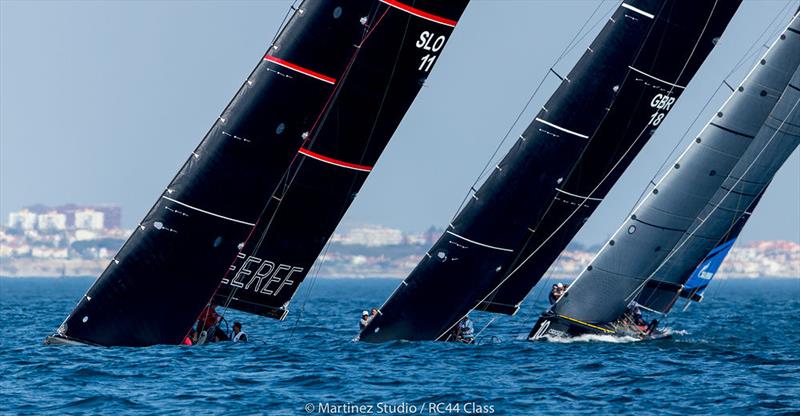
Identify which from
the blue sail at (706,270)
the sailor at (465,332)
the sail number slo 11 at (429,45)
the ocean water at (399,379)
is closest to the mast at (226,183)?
the ocean water at (399,379)

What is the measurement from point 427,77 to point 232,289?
533 cm

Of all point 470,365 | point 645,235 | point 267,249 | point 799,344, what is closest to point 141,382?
point 267,249

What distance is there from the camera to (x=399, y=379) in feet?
72.0

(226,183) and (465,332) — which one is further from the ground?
(226,183)

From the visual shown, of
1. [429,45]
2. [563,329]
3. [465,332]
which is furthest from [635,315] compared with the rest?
[429,45]

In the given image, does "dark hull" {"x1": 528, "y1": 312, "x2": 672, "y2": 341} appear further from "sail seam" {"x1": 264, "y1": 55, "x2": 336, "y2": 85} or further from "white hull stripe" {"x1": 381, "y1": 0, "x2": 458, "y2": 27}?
"sail seam" {"x1": 264, "y1": 55, "x2": 336, "y2": 85}

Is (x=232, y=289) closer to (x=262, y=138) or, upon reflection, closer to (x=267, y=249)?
(x=267, y=249)

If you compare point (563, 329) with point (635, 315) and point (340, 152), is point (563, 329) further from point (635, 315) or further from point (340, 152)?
point (340, 152)

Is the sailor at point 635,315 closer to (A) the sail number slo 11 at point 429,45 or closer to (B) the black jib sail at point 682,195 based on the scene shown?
(B) the black jib sail at point 682,195

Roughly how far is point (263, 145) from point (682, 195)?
35.5 ft

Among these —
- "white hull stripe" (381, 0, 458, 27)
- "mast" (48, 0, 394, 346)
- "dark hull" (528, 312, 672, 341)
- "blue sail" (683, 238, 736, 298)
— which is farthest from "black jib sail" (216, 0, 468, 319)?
"blue sail" (683, 238, 736, 298)

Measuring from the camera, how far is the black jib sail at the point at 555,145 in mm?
26531

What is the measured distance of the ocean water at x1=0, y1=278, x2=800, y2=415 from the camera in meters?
19.2

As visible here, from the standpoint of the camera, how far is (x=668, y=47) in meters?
27.8
